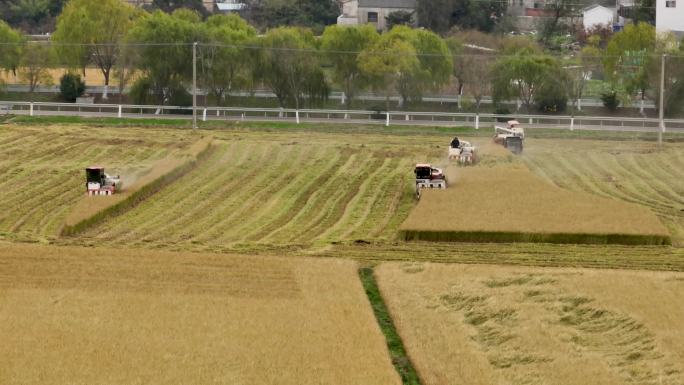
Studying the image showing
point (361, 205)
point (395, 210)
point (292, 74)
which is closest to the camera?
point (395, 210)

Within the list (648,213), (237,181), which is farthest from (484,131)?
(648,213)

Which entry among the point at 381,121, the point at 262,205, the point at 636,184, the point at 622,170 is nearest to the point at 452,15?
the point at 381,121

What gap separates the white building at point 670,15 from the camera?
96.8 meters

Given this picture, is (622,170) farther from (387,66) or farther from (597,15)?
(597,15)

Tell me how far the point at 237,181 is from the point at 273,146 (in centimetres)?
891

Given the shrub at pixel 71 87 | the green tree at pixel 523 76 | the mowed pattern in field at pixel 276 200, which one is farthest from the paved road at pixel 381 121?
the mowed pattern in field at pixel 276 200

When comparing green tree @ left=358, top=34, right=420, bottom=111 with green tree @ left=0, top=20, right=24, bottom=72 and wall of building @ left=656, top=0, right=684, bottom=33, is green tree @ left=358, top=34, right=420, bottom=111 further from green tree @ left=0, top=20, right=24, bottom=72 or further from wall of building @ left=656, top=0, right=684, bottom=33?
wall of building @ left=656, top=0, right=684, bottom=33

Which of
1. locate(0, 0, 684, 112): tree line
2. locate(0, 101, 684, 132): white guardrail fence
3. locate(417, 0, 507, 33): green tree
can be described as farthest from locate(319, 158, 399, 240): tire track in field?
locate(417, 0, 507, 33): green tree

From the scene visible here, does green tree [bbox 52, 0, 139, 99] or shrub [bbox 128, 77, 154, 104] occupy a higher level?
green tree [bbox 52, 0, 139, 99]

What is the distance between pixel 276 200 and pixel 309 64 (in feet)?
102

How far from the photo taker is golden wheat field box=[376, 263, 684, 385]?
23.3 m

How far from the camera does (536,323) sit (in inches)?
1026

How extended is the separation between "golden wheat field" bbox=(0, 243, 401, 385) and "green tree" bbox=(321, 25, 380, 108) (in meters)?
43.1

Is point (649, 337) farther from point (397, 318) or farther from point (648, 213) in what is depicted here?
point (648, 213)
